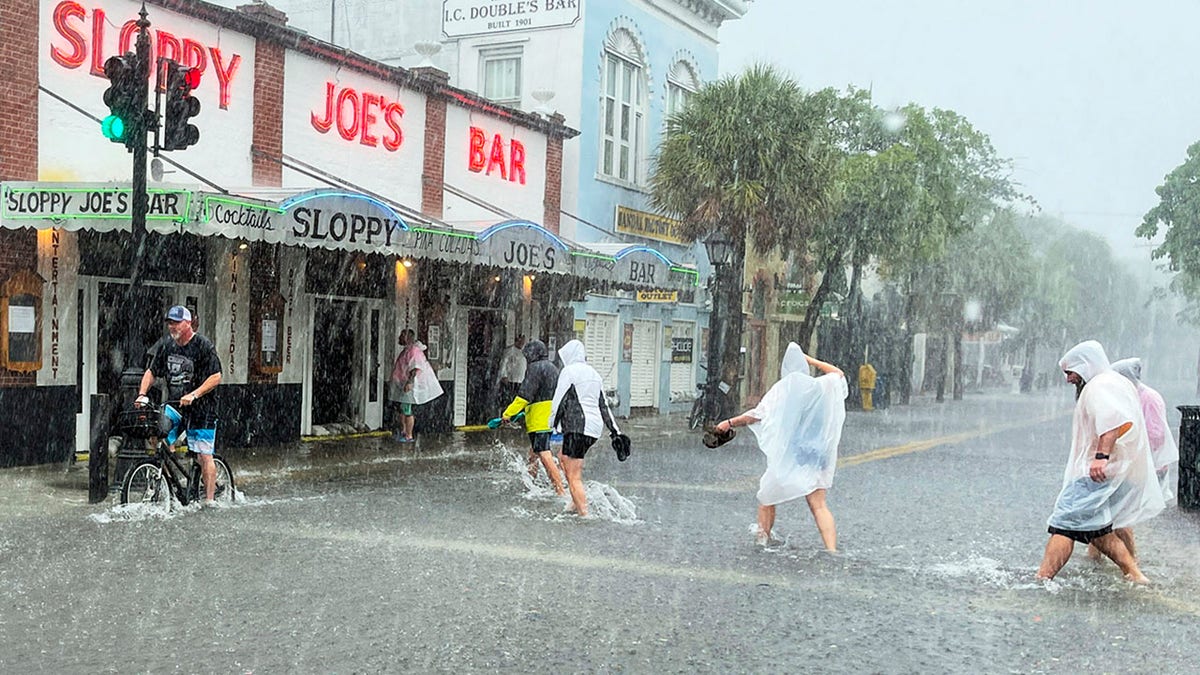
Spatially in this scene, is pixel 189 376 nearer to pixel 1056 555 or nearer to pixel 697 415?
pixel 1056 555

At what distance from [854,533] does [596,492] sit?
276cm

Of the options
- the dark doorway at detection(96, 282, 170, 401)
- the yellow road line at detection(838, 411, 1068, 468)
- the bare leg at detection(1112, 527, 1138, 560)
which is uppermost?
the dark doorway at detection(96, 282, 170, 401)

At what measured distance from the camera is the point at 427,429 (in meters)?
19.7

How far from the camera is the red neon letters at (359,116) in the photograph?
17.7m

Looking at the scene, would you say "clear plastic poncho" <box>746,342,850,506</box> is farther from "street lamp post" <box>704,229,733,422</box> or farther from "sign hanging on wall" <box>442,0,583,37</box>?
"sign hanging on wall" <box>442,0,583,37</box>

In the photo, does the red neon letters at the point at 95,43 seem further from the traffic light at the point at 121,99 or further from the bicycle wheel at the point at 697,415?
the bicycle wheel at the point at 697,415

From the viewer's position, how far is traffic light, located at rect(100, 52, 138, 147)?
10688mm

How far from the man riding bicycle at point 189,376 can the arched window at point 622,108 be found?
51.4ft

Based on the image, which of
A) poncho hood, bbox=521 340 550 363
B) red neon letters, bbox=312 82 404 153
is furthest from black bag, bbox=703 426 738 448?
red neon letters, bbox=312 82 404 153

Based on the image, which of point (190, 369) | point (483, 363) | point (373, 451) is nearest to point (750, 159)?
point (483, 363)

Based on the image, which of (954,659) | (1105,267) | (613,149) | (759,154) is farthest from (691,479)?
(1105,267)

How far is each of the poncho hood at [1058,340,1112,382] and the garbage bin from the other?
4.69 metres

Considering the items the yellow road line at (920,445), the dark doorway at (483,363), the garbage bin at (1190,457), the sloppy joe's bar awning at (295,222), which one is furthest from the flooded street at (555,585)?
the dark doorway at (483,363)

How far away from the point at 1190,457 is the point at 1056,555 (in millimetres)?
5487
